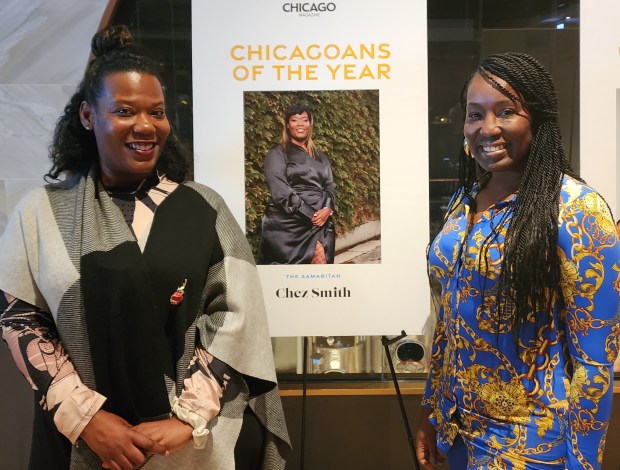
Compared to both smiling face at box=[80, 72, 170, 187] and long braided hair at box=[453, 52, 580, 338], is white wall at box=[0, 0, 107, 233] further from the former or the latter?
long braided hair at box=[453, 52, 580, 338]

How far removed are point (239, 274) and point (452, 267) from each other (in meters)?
0.55

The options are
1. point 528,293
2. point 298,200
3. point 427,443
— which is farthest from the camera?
point 298,200

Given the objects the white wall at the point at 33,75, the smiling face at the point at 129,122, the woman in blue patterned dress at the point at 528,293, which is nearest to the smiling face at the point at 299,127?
the smiling face at the point at 129,122

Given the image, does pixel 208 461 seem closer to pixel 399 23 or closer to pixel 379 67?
pixel 379 67

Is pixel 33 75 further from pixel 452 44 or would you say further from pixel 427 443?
pixel 427 443

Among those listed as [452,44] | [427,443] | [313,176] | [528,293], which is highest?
[452,44]

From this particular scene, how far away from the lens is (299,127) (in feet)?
7.55

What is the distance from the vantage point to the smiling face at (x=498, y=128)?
4.76 feet

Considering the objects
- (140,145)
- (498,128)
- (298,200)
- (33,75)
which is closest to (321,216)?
(298,200)

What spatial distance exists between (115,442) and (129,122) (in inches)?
30.8

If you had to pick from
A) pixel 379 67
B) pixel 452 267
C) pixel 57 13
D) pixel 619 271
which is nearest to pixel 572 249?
pixel 619 271

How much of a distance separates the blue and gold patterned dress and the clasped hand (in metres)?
0.71

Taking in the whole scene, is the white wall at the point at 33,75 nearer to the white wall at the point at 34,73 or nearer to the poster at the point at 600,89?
the white wall at the point at 34,73

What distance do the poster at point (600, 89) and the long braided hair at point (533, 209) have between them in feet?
3.15
